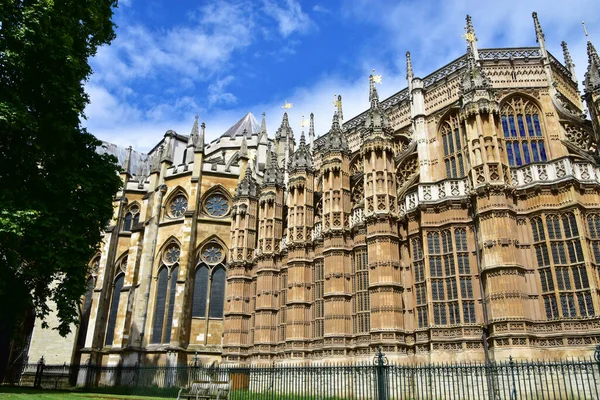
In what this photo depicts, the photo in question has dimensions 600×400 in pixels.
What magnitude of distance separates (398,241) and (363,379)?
6945mm

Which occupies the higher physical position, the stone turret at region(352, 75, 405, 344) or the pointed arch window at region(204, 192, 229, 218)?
the pointed arch window at region(204, 192, 229, 218)

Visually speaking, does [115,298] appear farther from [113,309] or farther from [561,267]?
[561,267]

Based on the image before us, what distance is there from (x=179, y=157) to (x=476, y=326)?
35.9m

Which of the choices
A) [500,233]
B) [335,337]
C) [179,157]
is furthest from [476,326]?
[179,157]

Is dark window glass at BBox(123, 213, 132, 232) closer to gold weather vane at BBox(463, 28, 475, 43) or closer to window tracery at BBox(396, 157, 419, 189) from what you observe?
window tracery at BBox(396, 157, 419, 189)

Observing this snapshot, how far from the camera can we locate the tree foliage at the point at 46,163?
597 inches

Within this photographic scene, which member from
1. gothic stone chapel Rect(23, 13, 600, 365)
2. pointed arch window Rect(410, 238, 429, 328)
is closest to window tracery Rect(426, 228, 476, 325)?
gothic stone chapel Rect(23, 13, 600, 365)

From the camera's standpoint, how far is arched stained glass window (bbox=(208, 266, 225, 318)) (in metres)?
33.8

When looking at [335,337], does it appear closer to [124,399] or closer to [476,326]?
Answer: [476,326]

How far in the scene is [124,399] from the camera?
59.9 ft

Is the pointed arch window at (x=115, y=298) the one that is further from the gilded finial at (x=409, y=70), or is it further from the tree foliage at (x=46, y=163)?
the gilded finial at (x=409, y=70)

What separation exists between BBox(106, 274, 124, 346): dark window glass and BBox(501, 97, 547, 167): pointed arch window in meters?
31.0

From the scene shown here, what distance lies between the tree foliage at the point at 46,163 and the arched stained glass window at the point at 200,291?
634 inches

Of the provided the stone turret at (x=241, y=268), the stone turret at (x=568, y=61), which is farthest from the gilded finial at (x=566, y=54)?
the stone turret at (x=241, y=268)
